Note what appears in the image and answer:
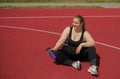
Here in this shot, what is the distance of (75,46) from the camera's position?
7297 millimetres

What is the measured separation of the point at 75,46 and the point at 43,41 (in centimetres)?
186

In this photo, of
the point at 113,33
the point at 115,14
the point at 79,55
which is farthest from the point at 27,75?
the point at 115,14

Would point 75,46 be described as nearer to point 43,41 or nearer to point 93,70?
point 93,70

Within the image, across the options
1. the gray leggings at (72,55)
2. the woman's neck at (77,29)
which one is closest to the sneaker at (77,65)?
the gray leggings at (72,55)

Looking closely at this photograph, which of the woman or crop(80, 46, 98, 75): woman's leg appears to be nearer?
crop(80, 46, 98, 75): woman's leg

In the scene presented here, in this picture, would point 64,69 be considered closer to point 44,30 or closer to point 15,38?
point 15,38

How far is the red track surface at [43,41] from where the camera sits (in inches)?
274

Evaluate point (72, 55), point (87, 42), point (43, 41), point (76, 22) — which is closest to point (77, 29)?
point (76, 22)

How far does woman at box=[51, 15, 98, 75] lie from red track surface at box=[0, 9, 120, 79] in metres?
0.20

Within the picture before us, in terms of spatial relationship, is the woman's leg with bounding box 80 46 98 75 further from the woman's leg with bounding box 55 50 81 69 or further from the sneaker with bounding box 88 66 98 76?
the woman's leg with bounding box 55 50 81 69

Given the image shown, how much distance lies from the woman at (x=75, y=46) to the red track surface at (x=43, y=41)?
20 cm

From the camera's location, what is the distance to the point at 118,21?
11.9 metres

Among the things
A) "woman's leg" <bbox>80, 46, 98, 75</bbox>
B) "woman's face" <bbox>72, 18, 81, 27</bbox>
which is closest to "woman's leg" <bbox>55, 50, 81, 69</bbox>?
"woman's leg" <bbox>80, 46, 98, 75</bbox>

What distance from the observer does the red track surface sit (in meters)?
6.95
